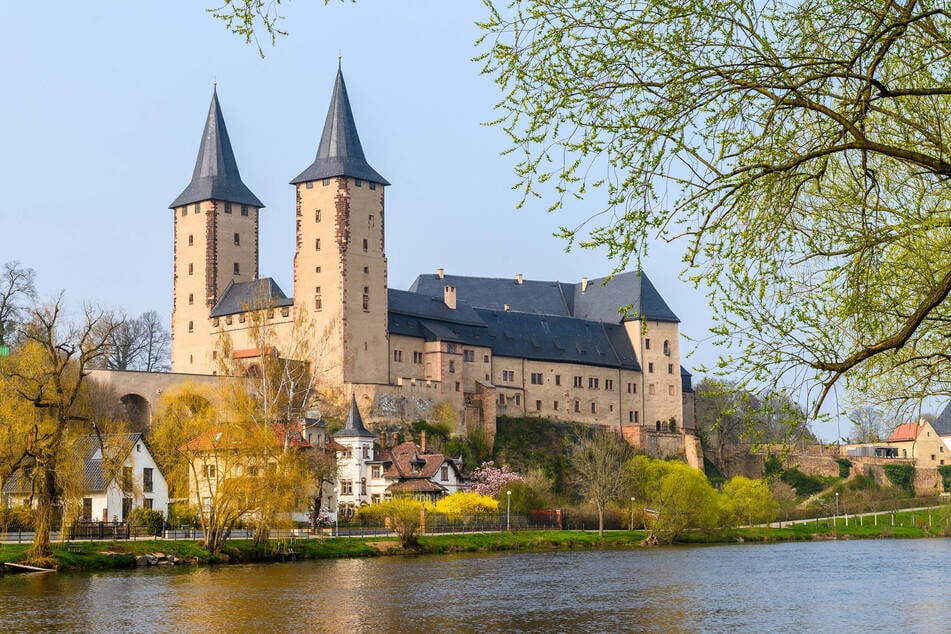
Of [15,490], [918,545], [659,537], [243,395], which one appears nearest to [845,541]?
[918,545]

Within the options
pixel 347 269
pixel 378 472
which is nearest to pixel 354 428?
pixel 378 472

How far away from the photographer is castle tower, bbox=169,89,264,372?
80.8 metres

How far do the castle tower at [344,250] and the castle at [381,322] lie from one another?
0.08 meters

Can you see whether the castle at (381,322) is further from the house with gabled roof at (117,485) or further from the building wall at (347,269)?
the house with gabled roof at (117,485)

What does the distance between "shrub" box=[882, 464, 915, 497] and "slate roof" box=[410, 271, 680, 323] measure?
20271 millimetres

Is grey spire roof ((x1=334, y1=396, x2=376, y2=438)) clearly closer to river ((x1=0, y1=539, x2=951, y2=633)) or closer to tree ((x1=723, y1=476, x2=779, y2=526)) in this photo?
river ((x1=0, y1=539, x2=951, y2=633))

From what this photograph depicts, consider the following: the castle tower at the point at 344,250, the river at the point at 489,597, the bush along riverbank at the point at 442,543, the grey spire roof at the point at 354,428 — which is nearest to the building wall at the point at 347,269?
the castle tower at the point at 344,250

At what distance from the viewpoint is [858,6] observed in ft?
32.1

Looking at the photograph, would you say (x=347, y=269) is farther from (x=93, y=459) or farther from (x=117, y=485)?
(x=117, y=485)

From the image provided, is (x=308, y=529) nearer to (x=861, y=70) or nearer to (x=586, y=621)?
(x=586, y=621)

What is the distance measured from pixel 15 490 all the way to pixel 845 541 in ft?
147

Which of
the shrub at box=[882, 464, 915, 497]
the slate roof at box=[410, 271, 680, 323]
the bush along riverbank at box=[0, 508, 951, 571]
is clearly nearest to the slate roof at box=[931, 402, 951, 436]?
the shrub at box=[882, 464, 915, 497]

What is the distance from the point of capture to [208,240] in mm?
81188

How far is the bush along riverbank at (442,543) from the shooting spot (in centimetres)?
4075
